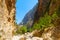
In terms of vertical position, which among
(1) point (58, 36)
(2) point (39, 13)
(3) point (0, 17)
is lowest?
(3) point (0, 17)

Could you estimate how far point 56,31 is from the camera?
96.1 ft

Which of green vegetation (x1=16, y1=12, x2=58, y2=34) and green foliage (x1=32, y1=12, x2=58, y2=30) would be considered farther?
green foliage (x1=32, y1=12, x2=58, y2=30)

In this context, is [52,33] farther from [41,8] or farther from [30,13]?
[30,13]

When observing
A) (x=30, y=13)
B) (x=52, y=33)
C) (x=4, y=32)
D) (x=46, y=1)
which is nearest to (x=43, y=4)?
(x=46, y=1)

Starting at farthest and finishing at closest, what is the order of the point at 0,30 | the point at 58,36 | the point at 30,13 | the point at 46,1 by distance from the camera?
the point at 30,13 < the point at 46,1 < the point at 58,36 < the point at 0,30

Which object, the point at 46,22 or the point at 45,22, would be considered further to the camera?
the point at 45,22

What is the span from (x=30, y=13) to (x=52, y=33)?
9926 cm

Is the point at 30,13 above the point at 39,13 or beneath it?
above

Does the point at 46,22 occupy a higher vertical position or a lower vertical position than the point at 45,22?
lower

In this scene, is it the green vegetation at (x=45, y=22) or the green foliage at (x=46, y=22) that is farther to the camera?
the green foliage at (x=46, y=22)

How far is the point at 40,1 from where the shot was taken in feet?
278

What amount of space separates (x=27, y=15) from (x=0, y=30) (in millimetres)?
111750

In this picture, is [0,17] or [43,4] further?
[43,4]

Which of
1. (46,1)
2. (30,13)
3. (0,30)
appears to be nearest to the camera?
(0,30)
